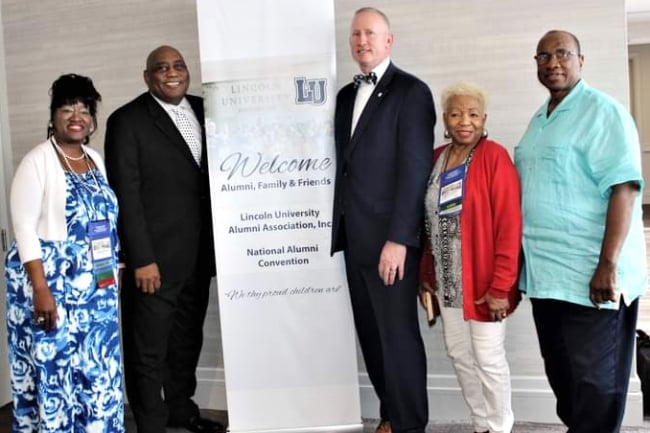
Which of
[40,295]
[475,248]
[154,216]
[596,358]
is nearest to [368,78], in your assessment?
[475,248]

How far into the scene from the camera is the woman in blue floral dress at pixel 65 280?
2223 millimetres

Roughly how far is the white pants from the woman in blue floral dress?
4.40ft

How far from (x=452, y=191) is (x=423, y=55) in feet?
3.03

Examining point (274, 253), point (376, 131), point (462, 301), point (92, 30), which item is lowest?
point (462, 301)

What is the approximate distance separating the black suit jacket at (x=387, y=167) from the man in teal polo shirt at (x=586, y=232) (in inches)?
16.7

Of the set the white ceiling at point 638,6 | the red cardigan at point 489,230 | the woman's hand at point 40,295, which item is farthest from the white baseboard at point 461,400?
the white ceiling at point 638,6

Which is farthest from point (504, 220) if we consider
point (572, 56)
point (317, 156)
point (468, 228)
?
point (317, 156)

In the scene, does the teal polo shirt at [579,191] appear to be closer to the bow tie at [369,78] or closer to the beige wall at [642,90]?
the bow tie at [369,78]

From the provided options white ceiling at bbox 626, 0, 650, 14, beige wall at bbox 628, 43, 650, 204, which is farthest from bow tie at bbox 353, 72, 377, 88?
beige wall at bbox 628, 43, 650, 204

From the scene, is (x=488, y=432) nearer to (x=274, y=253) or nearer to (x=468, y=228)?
(x=468, y=228)

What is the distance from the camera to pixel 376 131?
243cm

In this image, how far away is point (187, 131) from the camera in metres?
2.76

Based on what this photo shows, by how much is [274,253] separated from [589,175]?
134 cm

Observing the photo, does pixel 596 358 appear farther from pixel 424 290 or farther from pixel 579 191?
pixel 424 290
